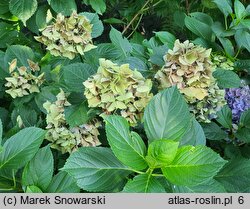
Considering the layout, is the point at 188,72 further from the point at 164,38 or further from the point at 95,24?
the point at 164,38

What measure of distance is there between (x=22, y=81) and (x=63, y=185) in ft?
1.26

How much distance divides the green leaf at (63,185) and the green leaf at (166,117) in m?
0.16

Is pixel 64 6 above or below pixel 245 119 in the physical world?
above

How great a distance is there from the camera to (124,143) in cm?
76

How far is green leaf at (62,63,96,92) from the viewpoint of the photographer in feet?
3.19

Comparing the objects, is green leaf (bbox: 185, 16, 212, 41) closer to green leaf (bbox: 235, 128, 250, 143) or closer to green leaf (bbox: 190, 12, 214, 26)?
green leaf (bbox: 190, 12, 214, 26)

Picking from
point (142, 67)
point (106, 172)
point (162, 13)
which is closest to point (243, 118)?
point (142, 67)

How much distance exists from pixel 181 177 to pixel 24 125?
458 millimetres

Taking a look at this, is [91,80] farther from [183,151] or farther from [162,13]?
[162,13]

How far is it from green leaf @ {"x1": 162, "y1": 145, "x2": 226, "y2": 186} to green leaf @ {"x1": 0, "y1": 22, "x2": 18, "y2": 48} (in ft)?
3.30

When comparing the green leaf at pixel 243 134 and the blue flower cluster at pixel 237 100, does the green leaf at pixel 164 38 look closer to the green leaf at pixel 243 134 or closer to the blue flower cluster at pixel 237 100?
the blue flower cluster at pixel 237 100

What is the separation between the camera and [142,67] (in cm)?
108

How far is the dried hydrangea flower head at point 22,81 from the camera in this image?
1.11m

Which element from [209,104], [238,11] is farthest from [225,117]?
[238,11]
